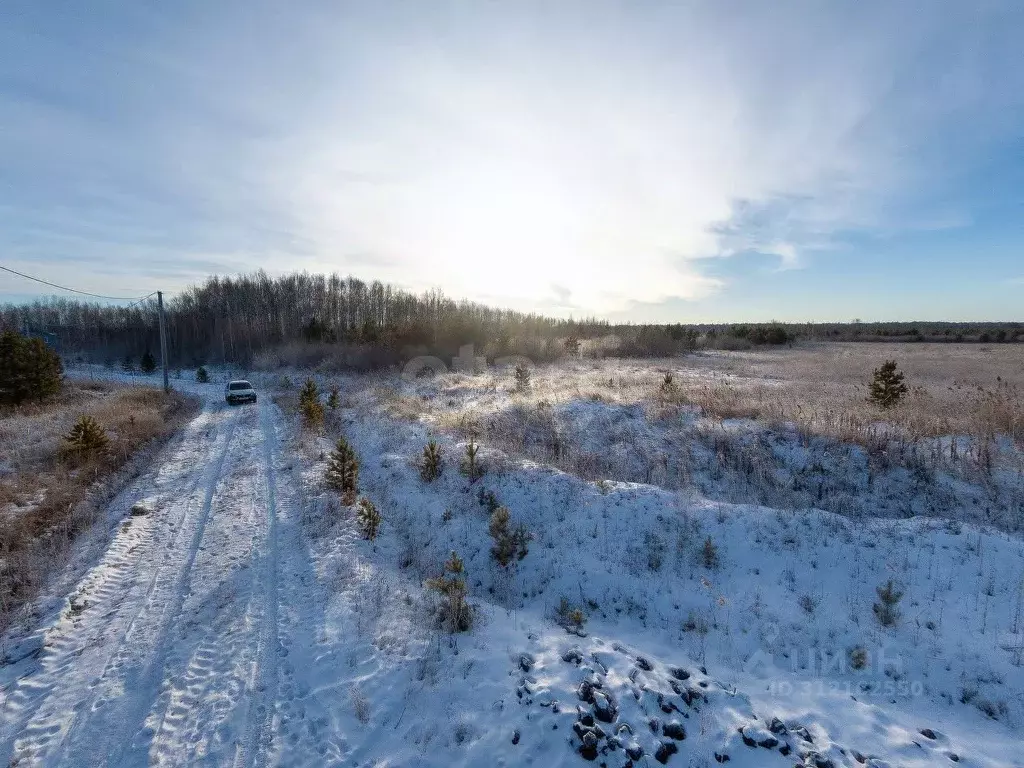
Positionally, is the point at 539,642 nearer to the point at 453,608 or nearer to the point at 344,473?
the point at 453,608

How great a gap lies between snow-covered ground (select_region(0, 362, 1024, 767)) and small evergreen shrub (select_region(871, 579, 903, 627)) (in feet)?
0.31

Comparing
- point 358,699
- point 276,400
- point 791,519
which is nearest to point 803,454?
point 791,519

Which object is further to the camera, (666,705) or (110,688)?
(110,688)

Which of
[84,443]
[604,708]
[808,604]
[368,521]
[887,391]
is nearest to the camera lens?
[604,708]

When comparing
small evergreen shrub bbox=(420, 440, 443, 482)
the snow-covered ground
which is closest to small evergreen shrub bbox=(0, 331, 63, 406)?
the snow-covered ground

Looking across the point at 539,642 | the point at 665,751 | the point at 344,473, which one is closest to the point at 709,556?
the point at 539,642

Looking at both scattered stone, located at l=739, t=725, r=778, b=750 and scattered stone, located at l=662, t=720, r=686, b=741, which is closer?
scattered stone, located at l=739, t=725, r=778, b=750

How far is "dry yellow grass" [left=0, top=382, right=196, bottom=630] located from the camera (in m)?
7.29

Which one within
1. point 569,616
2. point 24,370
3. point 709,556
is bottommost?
point 569,616

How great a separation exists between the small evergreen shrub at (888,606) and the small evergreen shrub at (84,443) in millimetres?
18162

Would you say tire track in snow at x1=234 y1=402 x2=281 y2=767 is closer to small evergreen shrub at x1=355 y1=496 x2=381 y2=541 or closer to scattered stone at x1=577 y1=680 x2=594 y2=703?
small evergreen shrub at x1=355 y1=496 x2=381 y2=541

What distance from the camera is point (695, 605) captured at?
6.53 m

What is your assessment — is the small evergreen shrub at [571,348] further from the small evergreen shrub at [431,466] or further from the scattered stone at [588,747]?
the scattered stone at [588,747]

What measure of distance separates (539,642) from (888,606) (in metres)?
4.69
